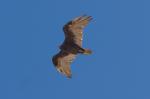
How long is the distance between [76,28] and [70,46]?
4.46 ft

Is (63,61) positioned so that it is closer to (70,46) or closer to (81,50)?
(70,46)

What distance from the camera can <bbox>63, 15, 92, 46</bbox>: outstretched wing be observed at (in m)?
41.0

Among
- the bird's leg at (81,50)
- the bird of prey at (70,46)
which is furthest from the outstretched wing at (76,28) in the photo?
the bird's leg at (81,50)

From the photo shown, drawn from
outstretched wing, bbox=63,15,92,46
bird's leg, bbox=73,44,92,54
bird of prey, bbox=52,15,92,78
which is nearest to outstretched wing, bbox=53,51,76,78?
bird of prey, bbox=52,15,92,78

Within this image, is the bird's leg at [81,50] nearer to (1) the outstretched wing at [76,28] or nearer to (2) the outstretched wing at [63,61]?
(1) the outstretched wing at [76,28]

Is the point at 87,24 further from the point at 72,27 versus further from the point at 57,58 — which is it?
Answer: the point at 57,58

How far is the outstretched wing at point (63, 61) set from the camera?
4341cm

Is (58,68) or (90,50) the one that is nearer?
(90,50)

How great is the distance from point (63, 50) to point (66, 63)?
46.2 inches

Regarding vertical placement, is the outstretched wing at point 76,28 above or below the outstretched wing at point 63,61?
above

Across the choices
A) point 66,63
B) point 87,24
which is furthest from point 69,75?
point 87,24

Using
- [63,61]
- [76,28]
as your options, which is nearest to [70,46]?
[76,28]

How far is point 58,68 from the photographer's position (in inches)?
1726

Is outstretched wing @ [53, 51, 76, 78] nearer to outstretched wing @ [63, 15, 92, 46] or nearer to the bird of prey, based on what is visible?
the bird of prey
